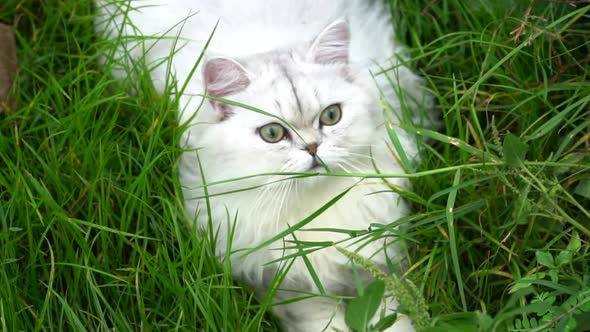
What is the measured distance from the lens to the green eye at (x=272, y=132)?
82.1 inches

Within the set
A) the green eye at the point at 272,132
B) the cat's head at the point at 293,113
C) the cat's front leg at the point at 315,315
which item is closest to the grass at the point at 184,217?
the cat's front leg at the point at 315,315

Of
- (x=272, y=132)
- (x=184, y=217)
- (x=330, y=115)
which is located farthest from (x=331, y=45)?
(x=184, y=217)

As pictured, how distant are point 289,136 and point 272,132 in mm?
46

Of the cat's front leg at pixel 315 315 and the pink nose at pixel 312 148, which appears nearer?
the pink nose at pixel 312 148

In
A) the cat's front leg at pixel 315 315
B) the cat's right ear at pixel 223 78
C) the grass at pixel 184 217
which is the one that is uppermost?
the cat's right ear at pixel 223 78

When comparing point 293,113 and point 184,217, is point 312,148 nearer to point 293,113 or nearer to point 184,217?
point 293,113

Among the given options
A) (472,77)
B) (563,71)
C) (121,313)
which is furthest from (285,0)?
(121,313)

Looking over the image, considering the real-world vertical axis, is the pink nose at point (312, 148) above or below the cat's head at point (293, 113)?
below

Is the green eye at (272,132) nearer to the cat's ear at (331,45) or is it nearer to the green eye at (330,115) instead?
the green eye at (330,115)

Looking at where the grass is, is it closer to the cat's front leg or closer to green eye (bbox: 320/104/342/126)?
the cat's front leg

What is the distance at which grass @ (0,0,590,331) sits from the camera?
83.3 inches

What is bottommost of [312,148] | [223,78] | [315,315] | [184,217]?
[315,315]

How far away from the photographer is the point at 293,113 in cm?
207

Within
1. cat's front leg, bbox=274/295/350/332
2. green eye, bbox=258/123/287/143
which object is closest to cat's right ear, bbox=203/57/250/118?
green eye, bbox=258/123/287/143
